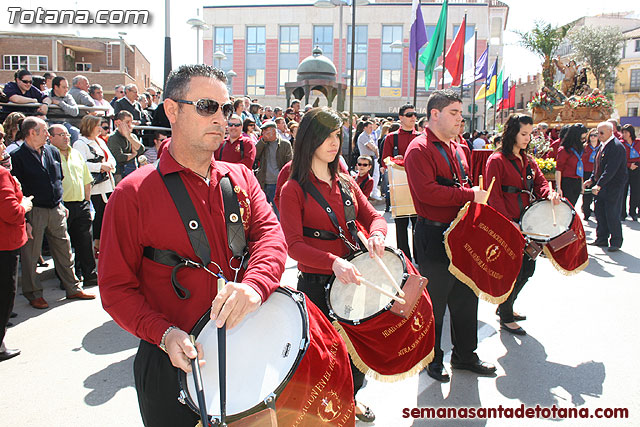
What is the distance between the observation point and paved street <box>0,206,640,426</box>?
385cm

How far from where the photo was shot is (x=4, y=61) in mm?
42438

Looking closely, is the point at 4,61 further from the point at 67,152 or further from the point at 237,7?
the point at 67,152

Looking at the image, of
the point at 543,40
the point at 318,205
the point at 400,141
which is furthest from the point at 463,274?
the point at 543,40

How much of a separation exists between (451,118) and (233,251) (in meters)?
2.68

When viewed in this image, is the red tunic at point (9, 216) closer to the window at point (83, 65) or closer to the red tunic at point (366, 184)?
the red tunic at point (366, 184)

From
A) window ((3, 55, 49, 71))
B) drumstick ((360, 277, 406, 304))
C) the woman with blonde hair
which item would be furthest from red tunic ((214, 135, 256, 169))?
window ((3, 55, 49, 71))

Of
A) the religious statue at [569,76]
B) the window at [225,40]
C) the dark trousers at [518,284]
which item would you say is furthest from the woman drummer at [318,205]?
the window at [225,40]

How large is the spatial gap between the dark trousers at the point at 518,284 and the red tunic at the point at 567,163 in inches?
200

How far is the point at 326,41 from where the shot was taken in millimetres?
53250

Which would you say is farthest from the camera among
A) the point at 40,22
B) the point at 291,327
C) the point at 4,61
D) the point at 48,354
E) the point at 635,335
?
the point at 4,61

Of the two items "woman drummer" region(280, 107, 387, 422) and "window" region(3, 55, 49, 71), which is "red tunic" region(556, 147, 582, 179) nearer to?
"woman drummer" region(280, 107, 387, 422)

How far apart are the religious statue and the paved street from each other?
30.3 meters

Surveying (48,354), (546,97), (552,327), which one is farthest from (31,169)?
(546,97)

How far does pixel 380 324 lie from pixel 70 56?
4876 centimetres
